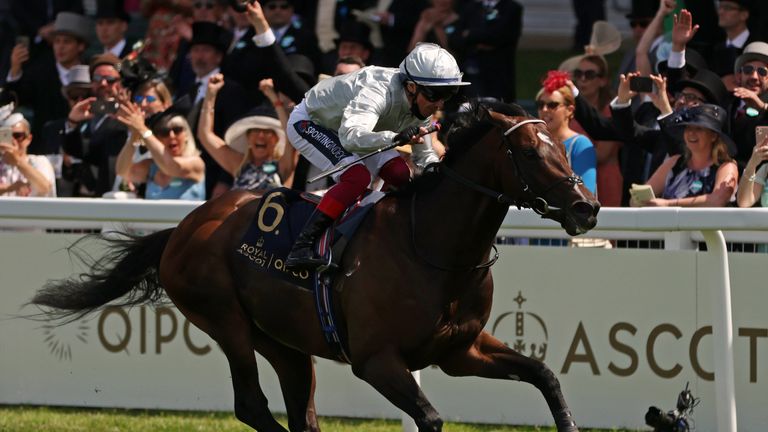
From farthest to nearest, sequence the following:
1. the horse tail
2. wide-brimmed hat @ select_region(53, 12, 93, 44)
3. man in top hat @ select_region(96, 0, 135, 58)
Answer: man in top hat @ select_region(96, 0, 135, 58) < wide-brimmed hat @ select_region(53, 12, 93, 44) < the horse tail

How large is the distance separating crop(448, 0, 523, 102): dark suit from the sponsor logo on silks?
327 cm

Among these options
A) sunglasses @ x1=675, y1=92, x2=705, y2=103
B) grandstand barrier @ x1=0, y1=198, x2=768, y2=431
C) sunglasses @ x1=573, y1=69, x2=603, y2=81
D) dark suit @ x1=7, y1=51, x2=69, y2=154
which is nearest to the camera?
grandstand barrier @ x1=0, y1=198, x2=768, y2=431

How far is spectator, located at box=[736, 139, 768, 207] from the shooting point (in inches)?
267

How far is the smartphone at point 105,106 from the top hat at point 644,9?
11.9 ft

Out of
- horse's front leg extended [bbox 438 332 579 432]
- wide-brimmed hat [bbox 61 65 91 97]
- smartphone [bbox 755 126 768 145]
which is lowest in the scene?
wide-brimmed hat [bbox 61 65 91 97]

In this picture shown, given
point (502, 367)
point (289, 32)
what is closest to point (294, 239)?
point (502, 367)

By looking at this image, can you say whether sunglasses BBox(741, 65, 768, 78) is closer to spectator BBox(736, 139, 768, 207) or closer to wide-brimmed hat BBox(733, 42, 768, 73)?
wide-brimmed hat BBox(733, 42, 768, 73)

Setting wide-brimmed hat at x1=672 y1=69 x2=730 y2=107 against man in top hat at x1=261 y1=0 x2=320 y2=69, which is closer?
wide-brimmed hat at x1=672 y1=69 x2=730 y2=107

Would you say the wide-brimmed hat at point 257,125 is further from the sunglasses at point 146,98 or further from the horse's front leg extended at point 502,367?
the horse's front leg extended at point 502,367

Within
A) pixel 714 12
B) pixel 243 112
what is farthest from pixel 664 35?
pixel 243 112

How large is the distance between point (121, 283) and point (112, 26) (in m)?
4.83

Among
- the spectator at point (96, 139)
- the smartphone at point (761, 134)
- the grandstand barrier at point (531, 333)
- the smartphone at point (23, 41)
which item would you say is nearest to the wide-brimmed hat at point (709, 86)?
the smartphone at point (761, 134)

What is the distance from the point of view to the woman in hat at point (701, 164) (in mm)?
7016

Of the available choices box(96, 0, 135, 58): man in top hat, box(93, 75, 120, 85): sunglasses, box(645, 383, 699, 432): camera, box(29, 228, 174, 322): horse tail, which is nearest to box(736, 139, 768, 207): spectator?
box(645, 383, 699, 432): camera
